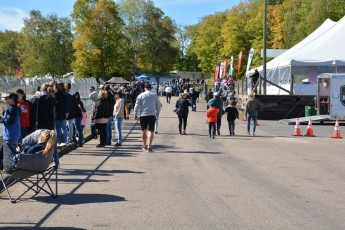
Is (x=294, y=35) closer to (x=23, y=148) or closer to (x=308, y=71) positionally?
(x=308, y=71)

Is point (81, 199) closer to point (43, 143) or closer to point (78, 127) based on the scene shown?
point (43, 143)

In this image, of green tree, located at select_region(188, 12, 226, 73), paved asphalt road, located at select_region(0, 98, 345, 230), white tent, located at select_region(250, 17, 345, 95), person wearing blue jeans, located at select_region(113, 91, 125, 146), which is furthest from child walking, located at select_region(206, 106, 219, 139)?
green tree, located at select_region(188, 12, 226, 73)

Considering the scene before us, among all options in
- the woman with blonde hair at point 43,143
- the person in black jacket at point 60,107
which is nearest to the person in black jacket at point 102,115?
the person in black jacket at point 60,107

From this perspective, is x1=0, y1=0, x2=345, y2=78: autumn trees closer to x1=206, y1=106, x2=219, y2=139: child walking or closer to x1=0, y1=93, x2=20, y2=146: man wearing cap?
x1=206, y1=106, x2=219, y2=139: child walking

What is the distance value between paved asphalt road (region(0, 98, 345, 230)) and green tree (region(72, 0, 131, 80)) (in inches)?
2003

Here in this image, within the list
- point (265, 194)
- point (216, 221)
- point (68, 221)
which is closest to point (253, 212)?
point (216, 221)

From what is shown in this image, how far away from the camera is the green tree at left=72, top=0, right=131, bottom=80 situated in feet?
217

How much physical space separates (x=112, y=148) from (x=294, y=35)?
53259 mm

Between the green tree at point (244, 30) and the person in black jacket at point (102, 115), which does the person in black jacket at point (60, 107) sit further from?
the green tree at point (244, 30)

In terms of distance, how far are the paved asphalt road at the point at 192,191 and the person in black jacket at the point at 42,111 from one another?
1003 mm

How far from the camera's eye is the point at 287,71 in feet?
118

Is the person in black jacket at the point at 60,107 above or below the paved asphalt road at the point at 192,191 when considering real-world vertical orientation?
above

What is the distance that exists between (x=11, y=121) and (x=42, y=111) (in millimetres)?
2640

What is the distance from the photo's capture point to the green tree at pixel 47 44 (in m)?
86.1
